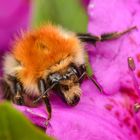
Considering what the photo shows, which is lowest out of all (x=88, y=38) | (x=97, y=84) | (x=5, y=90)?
(x=5, y=90)

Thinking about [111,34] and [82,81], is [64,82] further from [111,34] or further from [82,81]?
[111,34]

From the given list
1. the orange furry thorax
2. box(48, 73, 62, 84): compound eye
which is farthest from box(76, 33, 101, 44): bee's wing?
box(48, 73, 62, 84): compound eye

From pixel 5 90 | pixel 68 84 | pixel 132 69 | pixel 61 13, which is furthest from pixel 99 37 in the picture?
pixel 61 13

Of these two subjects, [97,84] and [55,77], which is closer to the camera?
[55,77]

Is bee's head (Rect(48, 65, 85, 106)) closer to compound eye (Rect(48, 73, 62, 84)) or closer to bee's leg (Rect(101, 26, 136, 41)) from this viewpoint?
compound eye (Rect(48, 73, 62, 84))

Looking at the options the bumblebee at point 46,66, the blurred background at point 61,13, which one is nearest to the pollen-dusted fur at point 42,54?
the bumblebee at point 46,66

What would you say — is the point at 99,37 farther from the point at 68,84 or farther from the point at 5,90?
the point at 5,90

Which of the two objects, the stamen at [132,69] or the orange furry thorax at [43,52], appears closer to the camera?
the orange furry thorax at [43,52]

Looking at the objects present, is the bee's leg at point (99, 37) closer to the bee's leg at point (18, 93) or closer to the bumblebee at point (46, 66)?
the bumblebee at point (46, 66)
